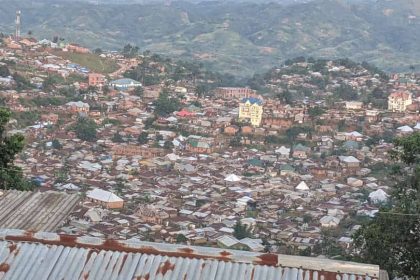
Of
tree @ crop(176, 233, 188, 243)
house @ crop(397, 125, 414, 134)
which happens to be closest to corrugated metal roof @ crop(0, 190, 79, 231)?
tree @ crop(176, 233, 188, 243)

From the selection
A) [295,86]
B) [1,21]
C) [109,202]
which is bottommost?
[1,21]

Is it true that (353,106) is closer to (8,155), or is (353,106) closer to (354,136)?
(354,136)

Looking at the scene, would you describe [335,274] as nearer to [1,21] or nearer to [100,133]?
[100,133]

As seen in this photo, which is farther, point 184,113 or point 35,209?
point 184,113

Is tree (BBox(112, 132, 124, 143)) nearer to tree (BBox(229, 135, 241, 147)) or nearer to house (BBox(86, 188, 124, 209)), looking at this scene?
tree (BBox(229, 135, 241, 147))

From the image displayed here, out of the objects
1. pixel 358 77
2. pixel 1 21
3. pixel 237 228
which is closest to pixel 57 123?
pixel 237 228

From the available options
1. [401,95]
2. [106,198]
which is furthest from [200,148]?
[401,95]
